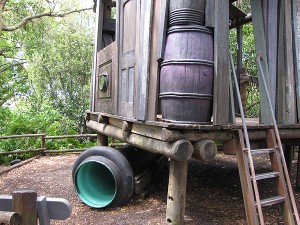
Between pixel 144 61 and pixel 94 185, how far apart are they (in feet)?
8.95

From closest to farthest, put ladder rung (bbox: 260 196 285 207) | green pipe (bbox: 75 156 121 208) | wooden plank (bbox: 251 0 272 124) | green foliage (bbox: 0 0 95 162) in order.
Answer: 1. ladder rung (bbox: 260 196 285 207)
2. wooden plank (bbox: 251 0 272 124)
3. green pipe (bbox: 75 156 121 208)
4. green foliage (bbox: 0 0 95 162)

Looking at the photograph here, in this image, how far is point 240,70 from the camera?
8789 millimetres

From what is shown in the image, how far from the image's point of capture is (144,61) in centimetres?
488

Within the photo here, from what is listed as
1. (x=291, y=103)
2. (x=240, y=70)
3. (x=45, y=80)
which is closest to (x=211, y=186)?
(x=291, y=103)

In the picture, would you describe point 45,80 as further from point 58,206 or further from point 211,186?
point 58,206

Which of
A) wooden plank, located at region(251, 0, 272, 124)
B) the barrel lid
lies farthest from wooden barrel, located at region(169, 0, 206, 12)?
wooden plank, located at region(251, 0, 272, 124)

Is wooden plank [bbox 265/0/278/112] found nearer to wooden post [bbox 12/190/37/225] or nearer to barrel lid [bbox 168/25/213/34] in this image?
barrel lid [bbox 168/25/213/34]

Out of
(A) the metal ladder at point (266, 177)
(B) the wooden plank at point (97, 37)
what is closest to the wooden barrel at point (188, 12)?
(A) the metal ladder at point (266, 177)

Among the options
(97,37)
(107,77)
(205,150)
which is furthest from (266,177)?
(97,37)

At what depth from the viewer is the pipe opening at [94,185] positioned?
5703 mm

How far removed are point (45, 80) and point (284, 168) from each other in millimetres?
13148

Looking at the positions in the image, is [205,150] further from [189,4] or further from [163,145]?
[189,4]

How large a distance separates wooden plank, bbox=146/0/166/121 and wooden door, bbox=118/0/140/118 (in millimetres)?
718

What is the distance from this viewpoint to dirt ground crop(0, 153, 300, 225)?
16.3ft
